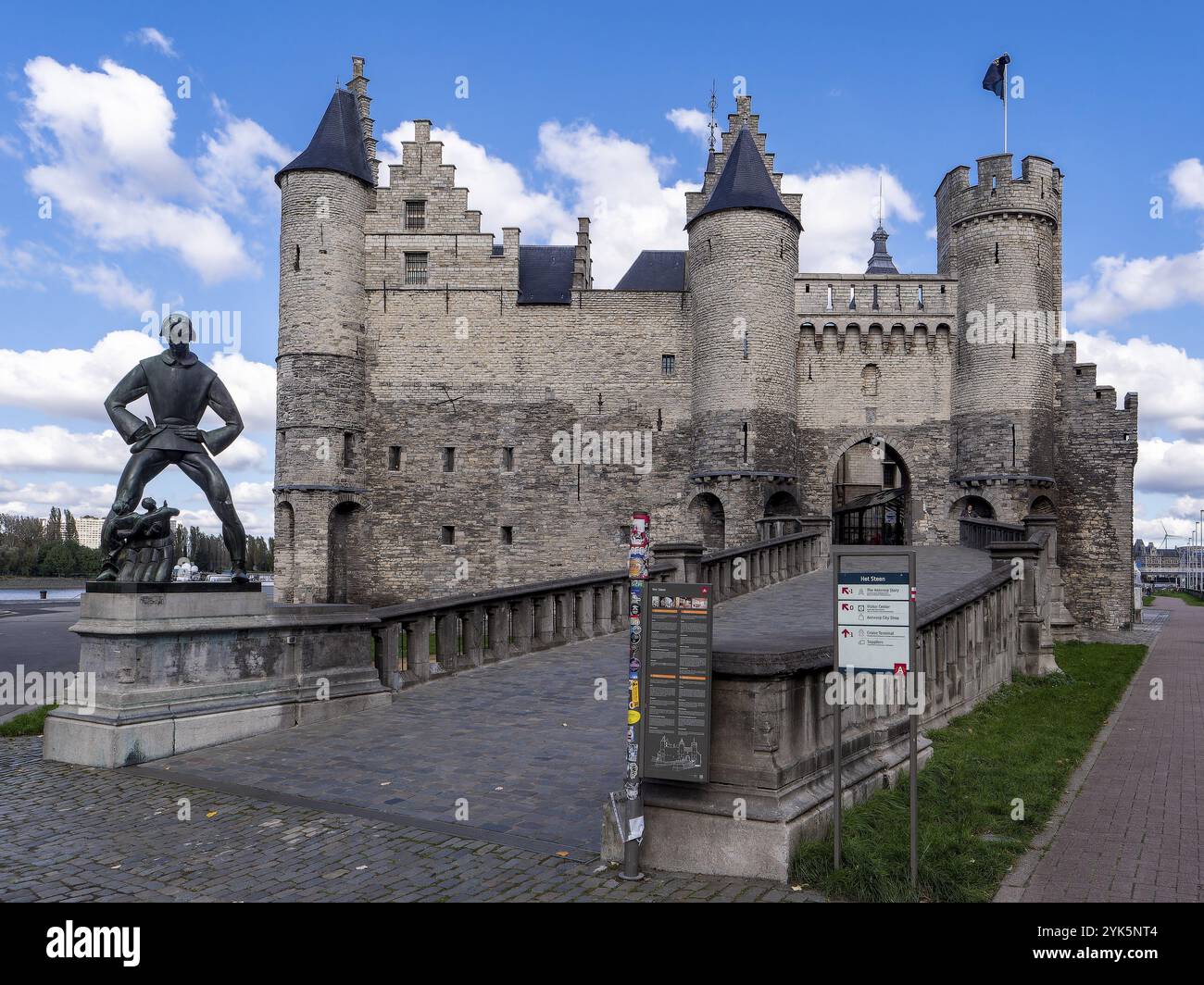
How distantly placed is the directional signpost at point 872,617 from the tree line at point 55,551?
262 feet

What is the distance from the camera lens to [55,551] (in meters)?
89.0

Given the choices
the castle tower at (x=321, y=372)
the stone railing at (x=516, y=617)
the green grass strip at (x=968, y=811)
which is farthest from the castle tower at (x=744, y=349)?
the green grass strip at (x=968, y=811)

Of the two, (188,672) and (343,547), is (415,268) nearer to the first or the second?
(343,547)

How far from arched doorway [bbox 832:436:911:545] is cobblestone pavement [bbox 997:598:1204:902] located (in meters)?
23.3

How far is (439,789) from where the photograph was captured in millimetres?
6586

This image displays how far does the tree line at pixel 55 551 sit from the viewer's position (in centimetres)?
8819

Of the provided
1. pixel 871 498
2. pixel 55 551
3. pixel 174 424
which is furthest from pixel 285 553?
pixel 55 551

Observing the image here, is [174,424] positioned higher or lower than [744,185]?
lower

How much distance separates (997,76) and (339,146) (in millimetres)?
24136

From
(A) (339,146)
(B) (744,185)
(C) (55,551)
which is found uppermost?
(A) (339,146)

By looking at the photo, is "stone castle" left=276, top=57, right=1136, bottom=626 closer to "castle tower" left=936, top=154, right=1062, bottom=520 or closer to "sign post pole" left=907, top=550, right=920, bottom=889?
"castle tower" left=936, top=154, right=1062, bottom=520

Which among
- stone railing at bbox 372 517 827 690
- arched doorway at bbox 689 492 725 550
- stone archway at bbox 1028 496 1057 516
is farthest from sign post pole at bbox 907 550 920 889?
stone archway at bbox 1028 496 1057 516

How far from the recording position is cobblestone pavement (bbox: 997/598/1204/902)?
4.77 meters
